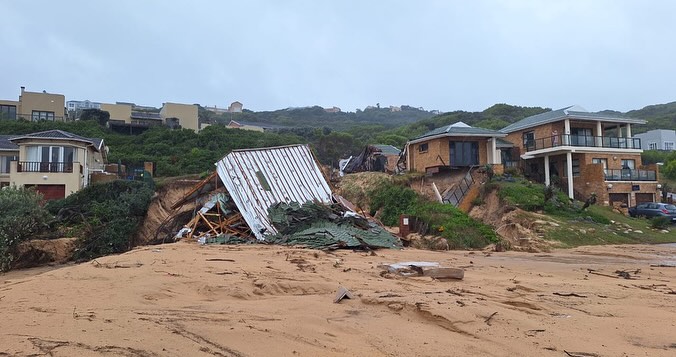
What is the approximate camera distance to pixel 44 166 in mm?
28234

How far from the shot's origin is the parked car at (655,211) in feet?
85.5

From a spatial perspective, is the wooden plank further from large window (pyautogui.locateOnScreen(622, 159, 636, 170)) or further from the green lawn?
large window (pyautogui.locateOnScreen(622, 159, 636, 170))

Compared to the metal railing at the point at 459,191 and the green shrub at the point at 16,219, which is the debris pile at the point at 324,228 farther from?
the green shrub at the point at 16,219

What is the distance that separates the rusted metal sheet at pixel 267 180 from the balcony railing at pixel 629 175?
21489 mm

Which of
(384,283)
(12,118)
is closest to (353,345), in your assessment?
(384,283)

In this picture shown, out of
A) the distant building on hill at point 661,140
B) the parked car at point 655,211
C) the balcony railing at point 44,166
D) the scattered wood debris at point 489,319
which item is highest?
the distant building on hill at point 661,140

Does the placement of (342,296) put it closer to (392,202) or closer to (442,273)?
(442,273)

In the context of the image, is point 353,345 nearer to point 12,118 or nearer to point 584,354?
point 584,354

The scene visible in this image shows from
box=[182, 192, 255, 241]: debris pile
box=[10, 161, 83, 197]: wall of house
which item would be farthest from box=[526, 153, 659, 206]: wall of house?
box=[10, 161, 83, 197]: wall of house

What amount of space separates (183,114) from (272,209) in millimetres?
46014

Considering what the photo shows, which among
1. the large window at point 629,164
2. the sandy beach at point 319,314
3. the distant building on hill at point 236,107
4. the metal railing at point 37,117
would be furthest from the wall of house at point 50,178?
the distant building on hill at point 236,107

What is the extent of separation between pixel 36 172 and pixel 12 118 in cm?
2946

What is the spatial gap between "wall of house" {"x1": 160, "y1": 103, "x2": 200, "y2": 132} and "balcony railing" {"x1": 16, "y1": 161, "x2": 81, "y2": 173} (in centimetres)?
3050

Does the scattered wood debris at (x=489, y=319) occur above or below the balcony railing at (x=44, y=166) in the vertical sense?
below
